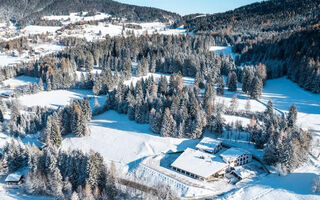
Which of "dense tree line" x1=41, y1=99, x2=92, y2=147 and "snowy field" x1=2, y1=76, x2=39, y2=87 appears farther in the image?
"snowy field" x1=2, y1=76, x2=39, y2=87


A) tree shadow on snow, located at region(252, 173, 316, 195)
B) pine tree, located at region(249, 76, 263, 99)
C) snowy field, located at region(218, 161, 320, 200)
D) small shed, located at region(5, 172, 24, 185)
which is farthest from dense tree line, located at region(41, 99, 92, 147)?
pine tree, located at region(249, 76, 263, 99)

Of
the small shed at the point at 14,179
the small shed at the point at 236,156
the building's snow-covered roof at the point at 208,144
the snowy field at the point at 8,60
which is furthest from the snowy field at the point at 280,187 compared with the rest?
Result: the snowy field at the point at 8,60

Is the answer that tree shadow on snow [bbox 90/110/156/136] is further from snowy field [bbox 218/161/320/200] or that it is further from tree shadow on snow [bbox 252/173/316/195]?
tree shadow on snow [bbox 252/173/316/195]

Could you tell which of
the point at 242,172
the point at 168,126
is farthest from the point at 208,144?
the point at 168,126

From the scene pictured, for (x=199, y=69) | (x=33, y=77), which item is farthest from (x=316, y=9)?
(x=33, y=77)

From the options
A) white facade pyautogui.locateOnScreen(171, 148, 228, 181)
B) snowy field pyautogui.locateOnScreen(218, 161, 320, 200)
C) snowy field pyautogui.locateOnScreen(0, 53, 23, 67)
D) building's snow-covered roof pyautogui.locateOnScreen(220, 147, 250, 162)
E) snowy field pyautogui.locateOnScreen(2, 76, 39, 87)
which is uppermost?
snowy field pyautogui.locateOnScreen(0, 53, 23, 67)

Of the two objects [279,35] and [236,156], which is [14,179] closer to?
[236,156]

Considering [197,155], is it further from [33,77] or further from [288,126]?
[33,77]
